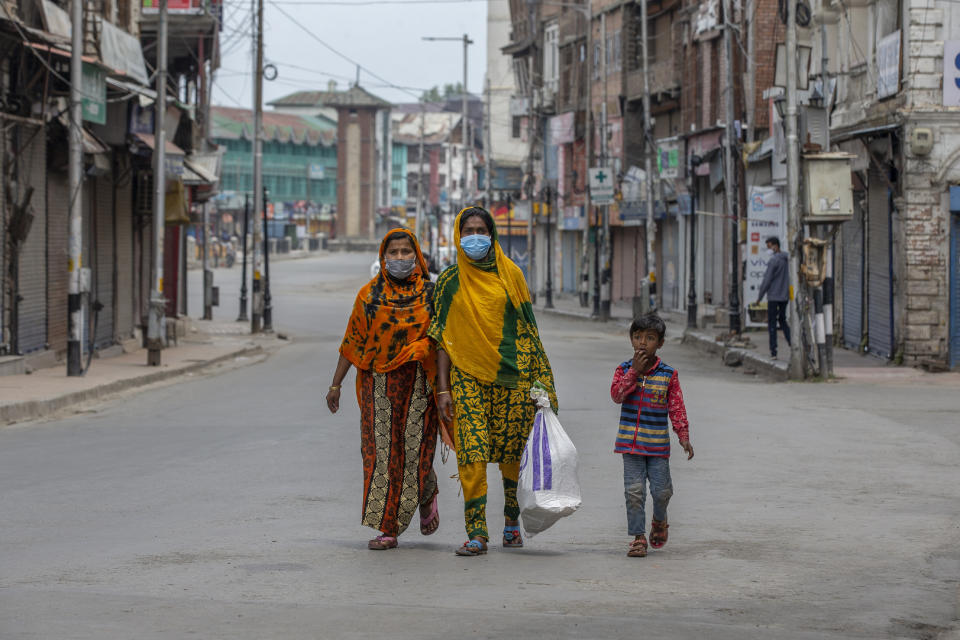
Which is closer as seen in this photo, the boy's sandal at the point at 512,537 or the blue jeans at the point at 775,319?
the boy's sandal at the point at 512,537

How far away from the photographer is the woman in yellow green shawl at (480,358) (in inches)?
313

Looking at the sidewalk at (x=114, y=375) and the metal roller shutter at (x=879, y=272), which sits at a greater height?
the metal roller shutter at (x=879, y=272)

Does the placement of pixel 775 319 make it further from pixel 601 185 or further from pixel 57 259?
pixel 601 185

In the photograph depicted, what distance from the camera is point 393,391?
820 cm

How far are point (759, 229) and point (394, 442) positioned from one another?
2608cm

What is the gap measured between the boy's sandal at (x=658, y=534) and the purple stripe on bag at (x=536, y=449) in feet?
2.51

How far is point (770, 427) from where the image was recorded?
15367 mm

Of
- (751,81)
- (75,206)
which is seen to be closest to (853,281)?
(751,81)

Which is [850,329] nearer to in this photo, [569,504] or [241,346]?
[241,346]

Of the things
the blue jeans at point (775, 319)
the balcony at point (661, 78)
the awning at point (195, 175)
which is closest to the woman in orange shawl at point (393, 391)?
the blue jeans at point (775, 319)

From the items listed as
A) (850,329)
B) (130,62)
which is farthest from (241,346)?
(850,329)

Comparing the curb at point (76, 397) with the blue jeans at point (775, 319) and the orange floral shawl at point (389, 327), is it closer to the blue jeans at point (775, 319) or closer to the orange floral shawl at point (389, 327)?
the orange floral shawl at point (389, 327)

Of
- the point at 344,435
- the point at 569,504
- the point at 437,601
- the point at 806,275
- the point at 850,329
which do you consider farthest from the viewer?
the point at 850,329

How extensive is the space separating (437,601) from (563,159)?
61.8 m
